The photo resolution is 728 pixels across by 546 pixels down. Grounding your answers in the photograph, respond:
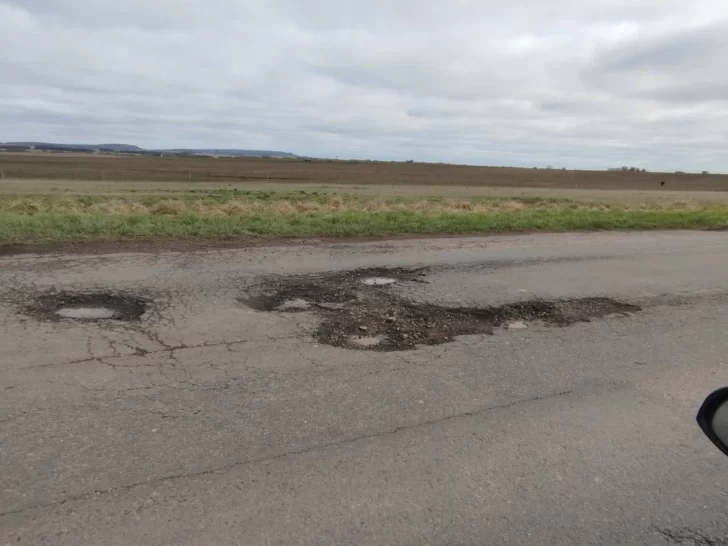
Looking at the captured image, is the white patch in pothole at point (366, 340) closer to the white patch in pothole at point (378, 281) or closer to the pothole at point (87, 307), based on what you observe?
the white patch in pothole at point (378, 281)

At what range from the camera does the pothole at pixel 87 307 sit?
16.7ft

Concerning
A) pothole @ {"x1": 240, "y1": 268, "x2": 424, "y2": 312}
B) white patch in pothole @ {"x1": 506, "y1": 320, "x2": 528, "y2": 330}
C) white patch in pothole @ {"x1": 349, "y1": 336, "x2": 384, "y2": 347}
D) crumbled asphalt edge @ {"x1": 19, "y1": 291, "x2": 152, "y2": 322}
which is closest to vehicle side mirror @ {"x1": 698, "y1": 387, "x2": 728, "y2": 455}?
white patch in pothole @ {"x1": 349, "y1": 336, "x2": 384, "y2": 347}

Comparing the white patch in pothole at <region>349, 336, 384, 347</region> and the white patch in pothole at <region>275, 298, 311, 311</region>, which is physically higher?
the white patch in pothole at <region>275, 298, 311, 311</region>

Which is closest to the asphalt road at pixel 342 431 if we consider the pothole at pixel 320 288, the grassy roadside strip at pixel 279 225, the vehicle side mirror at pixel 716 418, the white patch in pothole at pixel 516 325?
the white patch in pothole at pixel 516 325

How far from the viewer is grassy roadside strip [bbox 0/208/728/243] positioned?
30.7 ft

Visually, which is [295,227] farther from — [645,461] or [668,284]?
[645,461]

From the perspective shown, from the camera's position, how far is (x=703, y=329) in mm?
5445

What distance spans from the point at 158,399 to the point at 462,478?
84.6 inches

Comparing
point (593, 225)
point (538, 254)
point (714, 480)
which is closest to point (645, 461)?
point (714, 480)

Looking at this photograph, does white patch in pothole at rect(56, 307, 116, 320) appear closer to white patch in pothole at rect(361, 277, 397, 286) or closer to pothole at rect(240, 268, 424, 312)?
pothole at rect(240, 268, 424, 312)

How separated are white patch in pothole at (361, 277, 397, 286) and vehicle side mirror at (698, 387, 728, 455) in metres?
4.83

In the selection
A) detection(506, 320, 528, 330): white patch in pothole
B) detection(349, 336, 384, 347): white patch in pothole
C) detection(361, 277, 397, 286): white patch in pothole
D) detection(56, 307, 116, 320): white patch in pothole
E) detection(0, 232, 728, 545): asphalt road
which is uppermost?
detection(361, 277, 397, 286): white patch in pothole

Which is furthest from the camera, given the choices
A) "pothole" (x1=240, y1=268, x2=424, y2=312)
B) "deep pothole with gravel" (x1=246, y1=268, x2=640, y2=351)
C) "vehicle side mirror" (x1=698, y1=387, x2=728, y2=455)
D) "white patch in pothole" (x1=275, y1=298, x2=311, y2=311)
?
"pothole" (x1=240, y1=268, x2=424, y2=312)

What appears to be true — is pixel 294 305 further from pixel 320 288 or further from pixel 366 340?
pixel 366 340
